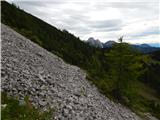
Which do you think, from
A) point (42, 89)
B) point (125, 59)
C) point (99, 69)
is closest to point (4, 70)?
point (42, 89)

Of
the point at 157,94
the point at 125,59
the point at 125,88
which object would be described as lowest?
the point at 157,94

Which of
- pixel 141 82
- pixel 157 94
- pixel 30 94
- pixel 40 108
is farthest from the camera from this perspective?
pixel 141 82

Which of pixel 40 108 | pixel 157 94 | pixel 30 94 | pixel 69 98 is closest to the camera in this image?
pixel 40 108

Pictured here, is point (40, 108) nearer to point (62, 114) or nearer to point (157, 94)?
point (62, 114)

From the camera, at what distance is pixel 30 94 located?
688 inches

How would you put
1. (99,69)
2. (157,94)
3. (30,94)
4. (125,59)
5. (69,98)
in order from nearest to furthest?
1. (30,94)
2. (69,98)
3. (125,59)
4. (99,69)
5. (157,94)

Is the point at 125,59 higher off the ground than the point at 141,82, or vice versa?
the point at 125,59

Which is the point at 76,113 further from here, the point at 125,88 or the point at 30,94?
the point at 125,88

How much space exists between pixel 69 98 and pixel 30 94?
409 cm

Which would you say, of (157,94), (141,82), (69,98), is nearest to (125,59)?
(69,98)

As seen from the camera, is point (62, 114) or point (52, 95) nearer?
point (62, 114)

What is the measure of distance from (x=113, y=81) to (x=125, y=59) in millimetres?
2995

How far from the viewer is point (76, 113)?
18422mm

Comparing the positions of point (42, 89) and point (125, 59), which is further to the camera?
point (125, 59)
